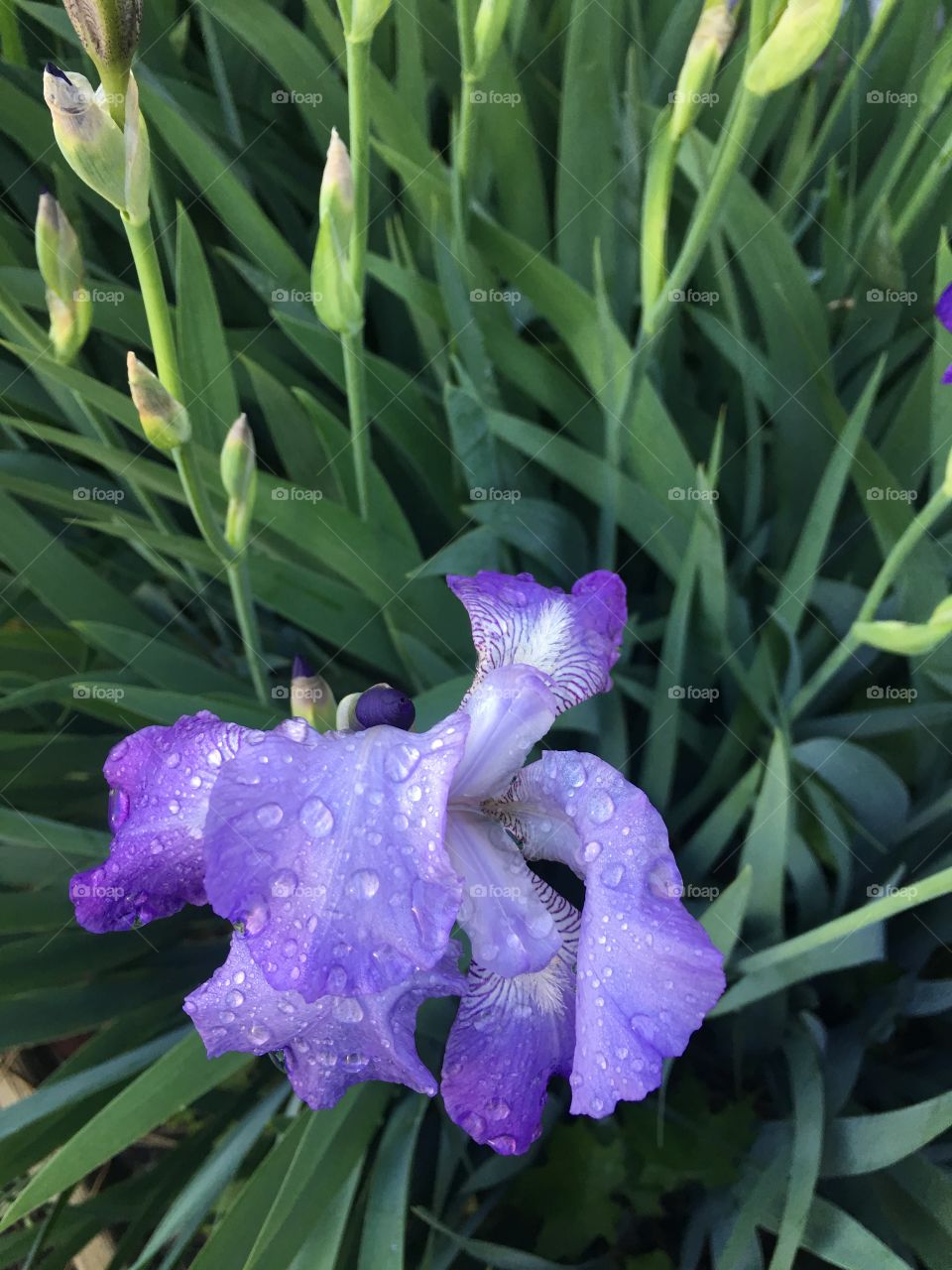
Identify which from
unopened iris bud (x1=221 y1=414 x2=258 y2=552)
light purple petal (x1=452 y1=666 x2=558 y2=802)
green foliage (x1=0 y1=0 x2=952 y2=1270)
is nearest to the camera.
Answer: light purple petal (x1=452 y1=666 x2=558 y2=802)

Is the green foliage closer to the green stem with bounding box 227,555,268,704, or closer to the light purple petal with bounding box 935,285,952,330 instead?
the green stem with bounding box 227,555,268,704

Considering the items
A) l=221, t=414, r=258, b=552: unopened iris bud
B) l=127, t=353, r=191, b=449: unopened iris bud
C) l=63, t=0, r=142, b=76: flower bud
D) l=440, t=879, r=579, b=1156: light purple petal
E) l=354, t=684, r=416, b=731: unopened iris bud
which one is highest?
l=63, t=0, r=142, b=76: flower bud

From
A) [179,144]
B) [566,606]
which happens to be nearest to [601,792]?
[566,606]

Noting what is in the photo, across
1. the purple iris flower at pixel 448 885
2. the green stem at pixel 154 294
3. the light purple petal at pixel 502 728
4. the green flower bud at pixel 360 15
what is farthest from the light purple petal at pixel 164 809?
the green flower bud at pixel 360 15

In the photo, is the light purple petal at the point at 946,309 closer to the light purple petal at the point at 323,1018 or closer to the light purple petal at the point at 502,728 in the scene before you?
the light purple petal at the point at 502,728

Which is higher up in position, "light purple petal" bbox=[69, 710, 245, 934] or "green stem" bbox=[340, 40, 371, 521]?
"green stem" bbox=[340, 40, 371, 521]

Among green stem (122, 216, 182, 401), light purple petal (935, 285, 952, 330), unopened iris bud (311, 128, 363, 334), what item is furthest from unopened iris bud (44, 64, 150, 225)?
light purple petal (935, 285, 952, 330)

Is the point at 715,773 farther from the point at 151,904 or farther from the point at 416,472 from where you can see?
the point at 151,904
